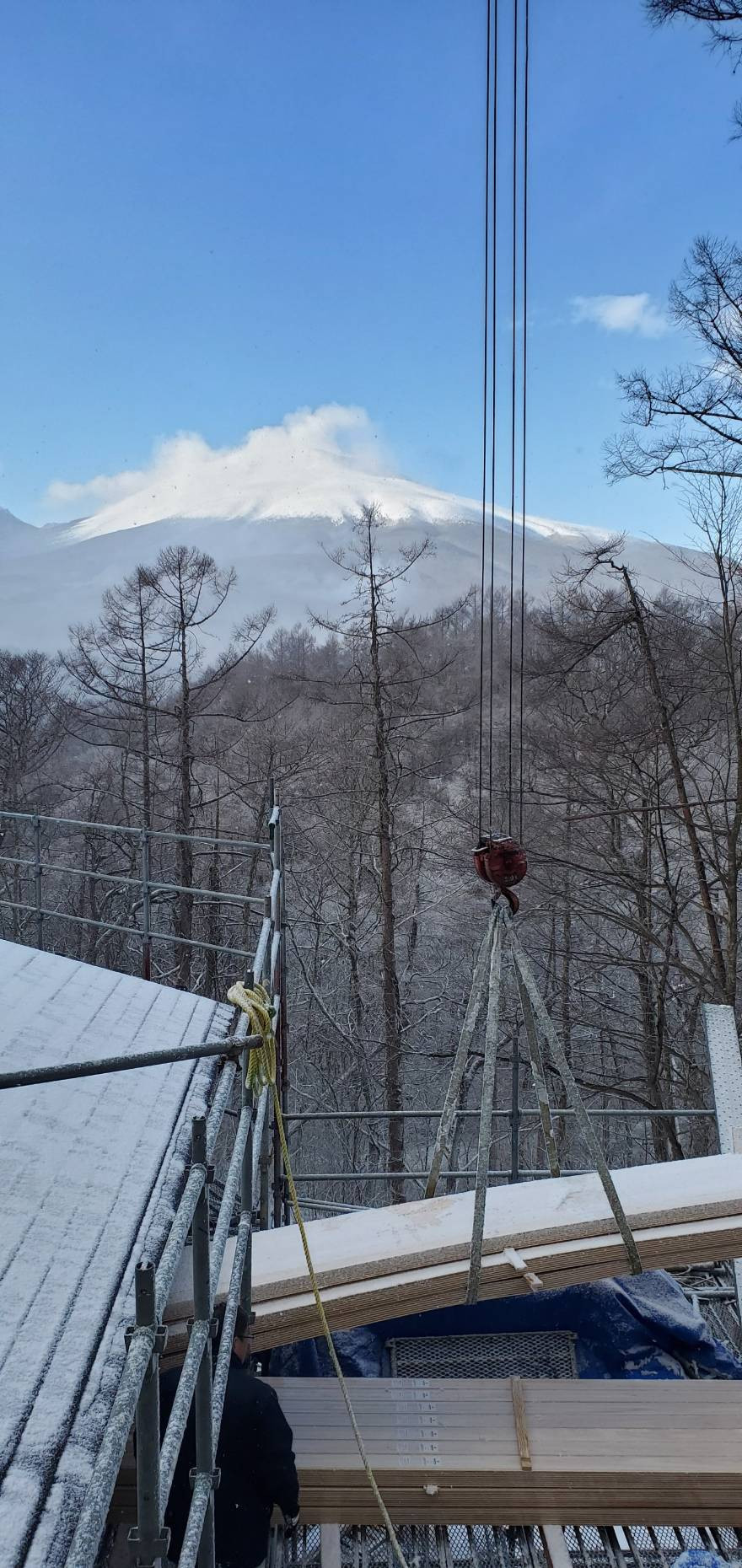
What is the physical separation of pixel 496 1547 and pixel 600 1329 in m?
1.23

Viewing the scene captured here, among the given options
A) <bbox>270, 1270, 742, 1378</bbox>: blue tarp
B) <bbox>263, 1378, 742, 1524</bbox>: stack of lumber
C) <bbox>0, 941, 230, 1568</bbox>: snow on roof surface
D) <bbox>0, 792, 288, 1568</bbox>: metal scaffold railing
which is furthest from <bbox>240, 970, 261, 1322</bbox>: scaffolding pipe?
<bbox>270, 1270, 742, 1378</bbox>: blue tarp

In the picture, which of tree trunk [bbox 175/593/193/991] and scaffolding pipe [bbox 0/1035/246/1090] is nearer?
scaffolding pipe [bbox 0/1035/246/1090]

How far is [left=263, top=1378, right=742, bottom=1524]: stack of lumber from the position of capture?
339cm

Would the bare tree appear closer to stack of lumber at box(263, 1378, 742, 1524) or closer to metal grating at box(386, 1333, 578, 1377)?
metal grating at box(386, 1333, 578, 1377)

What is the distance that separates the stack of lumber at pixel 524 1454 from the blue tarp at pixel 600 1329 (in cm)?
80

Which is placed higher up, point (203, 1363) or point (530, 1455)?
point (530, 1455)

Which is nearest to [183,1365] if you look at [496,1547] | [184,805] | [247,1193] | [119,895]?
[247,1193]

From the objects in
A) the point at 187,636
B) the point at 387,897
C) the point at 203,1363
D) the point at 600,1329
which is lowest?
the point at 203,1363

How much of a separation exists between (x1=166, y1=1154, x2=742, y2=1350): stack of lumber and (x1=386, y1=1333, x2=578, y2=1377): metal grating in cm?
68

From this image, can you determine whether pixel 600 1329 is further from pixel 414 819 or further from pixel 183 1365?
pixel 414 819

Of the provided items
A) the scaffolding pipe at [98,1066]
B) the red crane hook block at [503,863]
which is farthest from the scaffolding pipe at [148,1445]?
the red crane hook block at [503,863]

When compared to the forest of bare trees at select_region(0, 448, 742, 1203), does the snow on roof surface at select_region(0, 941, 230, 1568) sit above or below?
below

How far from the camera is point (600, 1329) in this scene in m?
4.61

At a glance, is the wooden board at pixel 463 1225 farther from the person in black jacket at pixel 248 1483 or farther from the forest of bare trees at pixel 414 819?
the forest of bare trees at pixel 414 819
